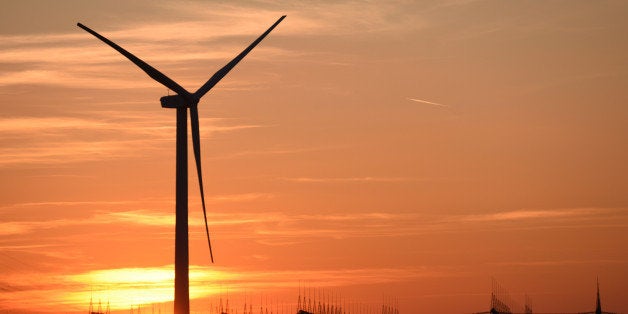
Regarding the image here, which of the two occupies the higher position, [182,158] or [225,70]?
[225,70]

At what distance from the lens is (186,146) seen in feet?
518

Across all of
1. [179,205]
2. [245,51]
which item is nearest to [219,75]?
[245,51]

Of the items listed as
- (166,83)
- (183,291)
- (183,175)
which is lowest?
(183,291)

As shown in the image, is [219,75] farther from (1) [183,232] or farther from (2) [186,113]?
(1) [183,232]

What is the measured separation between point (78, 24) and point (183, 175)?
2099 cm

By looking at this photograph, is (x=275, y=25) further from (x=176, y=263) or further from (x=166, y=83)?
(x=176, y=263)

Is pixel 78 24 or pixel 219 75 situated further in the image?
pixel 219 75

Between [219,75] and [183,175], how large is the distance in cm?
1373

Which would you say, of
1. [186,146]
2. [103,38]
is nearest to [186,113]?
[186,146]

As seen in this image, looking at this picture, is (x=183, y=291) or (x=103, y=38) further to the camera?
(x=183, y=291)

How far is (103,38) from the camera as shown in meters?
149

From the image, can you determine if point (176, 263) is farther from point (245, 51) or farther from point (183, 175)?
point (245, 51)

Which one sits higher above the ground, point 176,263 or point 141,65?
point 141,65

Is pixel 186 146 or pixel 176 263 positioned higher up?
pixel 186 146
